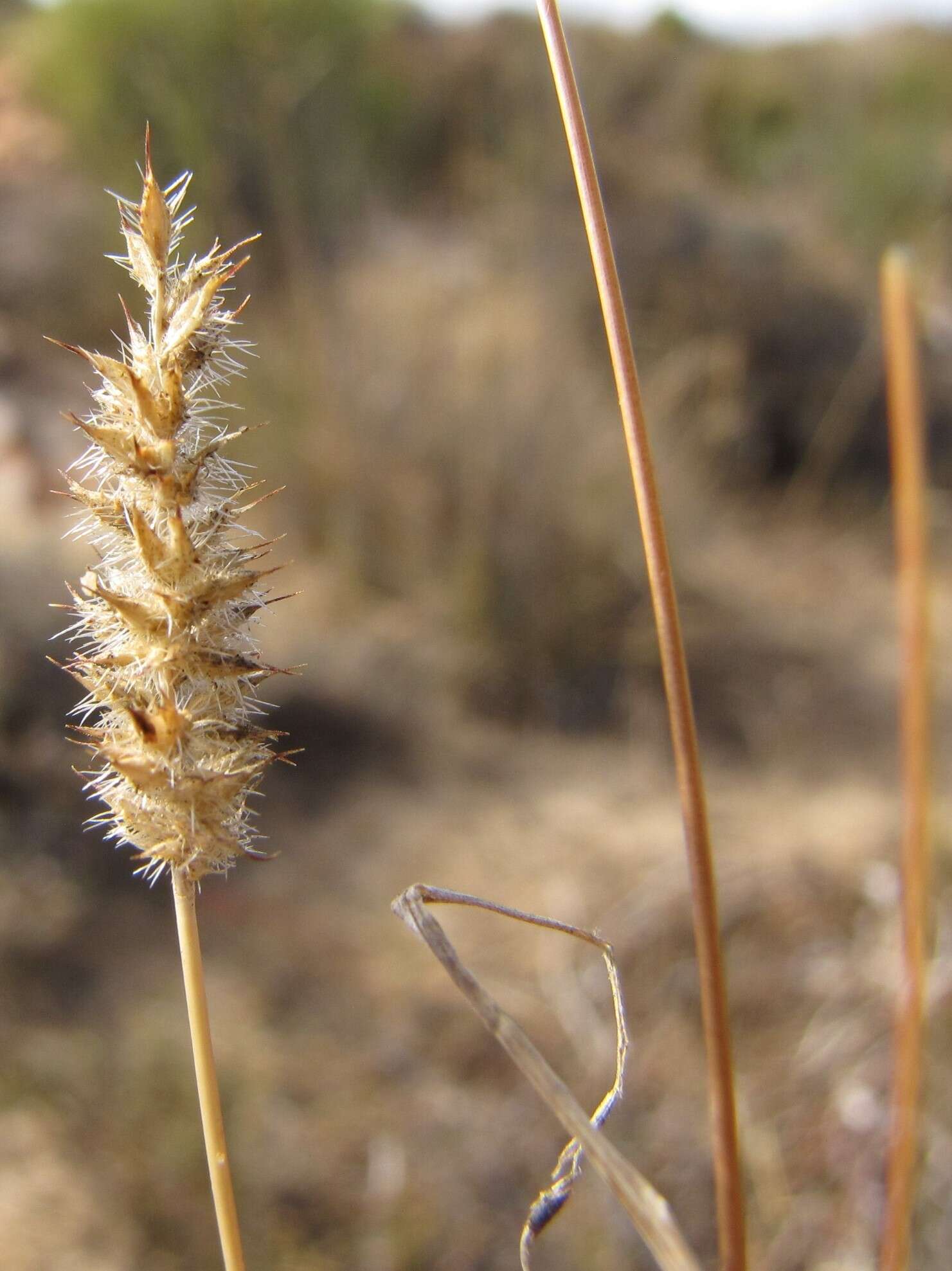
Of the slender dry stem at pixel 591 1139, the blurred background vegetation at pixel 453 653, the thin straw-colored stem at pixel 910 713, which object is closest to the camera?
the slender dry stem at pixel 591 1139

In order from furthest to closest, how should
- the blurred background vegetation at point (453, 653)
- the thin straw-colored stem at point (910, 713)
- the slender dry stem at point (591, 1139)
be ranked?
the blurred background vegetation at point (453, 653), the thin straw-colored stem at point (910, 713), the slender dry stem at point (591, 1139)

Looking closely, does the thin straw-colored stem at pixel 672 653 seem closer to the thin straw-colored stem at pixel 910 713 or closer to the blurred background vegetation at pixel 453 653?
the thin straw-colored stem at pixel 910 713

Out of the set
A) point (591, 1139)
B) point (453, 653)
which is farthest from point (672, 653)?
point (453, 653)

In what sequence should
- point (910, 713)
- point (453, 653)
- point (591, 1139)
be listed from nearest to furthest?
point (591, 1139) → point (910, 713) → point (453, 653)

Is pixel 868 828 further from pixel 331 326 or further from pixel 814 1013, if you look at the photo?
pixel 331 326

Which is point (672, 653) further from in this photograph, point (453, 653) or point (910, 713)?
point (453, 653)

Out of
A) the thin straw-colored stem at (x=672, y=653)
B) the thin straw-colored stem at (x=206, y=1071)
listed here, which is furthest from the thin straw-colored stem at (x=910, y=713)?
the thin straw-colored stem at (x=206, y=1071)
